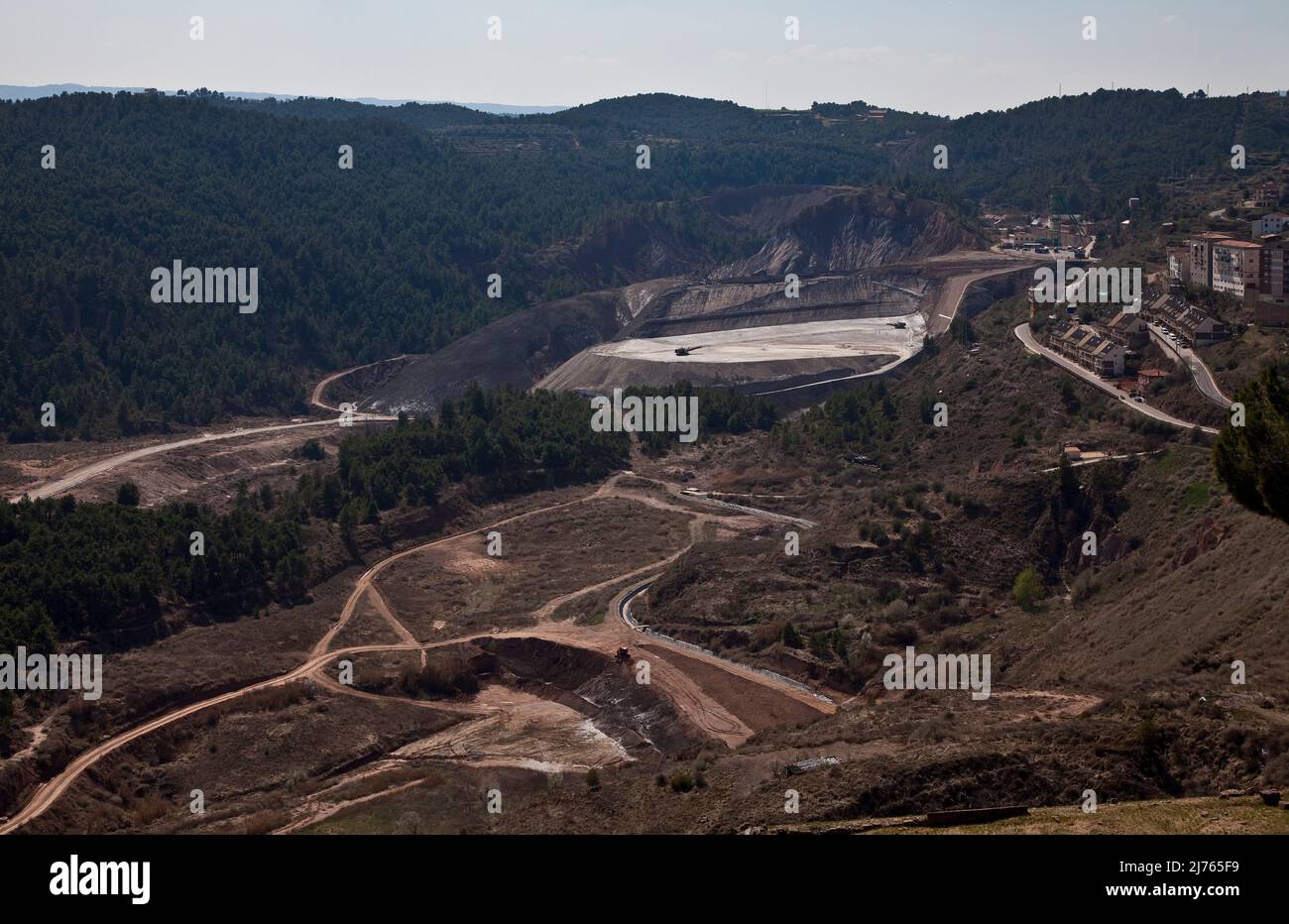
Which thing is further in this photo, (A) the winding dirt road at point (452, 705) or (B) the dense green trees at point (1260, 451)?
(A) the winding dirt road at point (452, 705)

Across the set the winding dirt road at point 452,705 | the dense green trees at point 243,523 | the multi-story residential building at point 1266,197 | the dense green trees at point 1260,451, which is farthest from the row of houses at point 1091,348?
the multi-story residential building at point 1266,197

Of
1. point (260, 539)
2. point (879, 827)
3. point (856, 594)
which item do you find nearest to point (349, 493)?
point (260, 539)

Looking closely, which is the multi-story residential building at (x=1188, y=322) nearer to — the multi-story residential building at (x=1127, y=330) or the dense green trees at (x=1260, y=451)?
the multi-story residential building at (x=1127, y=330)

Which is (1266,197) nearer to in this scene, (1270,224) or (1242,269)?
(1270,224)

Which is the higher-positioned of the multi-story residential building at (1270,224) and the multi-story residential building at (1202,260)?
the multi-story residential building at (1270,224)

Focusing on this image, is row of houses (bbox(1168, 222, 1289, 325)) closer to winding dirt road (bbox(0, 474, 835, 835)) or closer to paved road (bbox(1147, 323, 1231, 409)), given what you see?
paved road (bbox(1147, 323, 1231, 409))

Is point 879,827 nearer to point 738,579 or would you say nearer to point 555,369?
point 738,579
